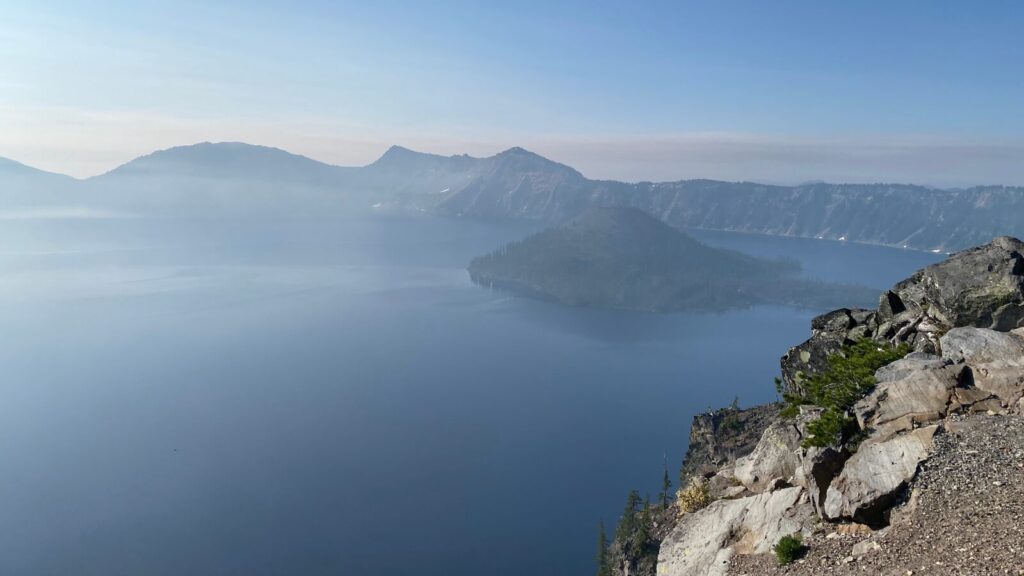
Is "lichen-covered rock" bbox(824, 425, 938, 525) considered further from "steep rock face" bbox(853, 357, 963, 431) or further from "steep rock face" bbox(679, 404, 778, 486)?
"steep rock face" bbox(679, 404, 778, 486)

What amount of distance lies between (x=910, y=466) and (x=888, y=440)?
2.15 meters

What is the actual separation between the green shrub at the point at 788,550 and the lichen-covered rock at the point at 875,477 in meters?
1.86

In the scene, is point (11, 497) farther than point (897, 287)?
Yes

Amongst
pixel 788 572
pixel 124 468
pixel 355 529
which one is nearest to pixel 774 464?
pixel 788 572

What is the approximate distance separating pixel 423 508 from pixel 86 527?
62990 mm

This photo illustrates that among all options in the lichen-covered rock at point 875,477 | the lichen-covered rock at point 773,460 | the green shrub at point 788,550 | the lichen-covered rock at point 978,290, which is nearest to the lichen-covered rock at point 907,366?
the lichen-covered rock at point 875,477

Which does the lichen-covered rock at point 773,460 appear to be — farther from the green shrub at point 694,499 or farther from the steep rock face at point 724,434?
the steep rock face at point 724,434

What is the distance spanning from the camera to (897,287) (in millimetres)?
40875

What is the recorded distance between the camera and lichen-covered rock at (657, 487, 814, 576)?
25.2m

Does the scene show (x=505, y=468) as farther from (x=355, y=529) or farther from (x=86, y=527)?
(x=86, y=527)

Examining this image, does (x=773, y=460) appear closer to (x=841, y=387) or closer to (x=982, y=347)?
(x=841, y=387)

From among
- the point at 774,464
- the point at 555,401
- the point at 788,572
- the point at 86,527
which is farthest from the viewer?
the point at 555,401

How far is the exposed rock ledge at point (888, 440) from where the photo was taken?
23266 millimetres

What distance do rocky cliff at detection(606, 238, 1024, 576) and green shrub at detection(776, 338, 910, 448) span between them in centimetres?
14
